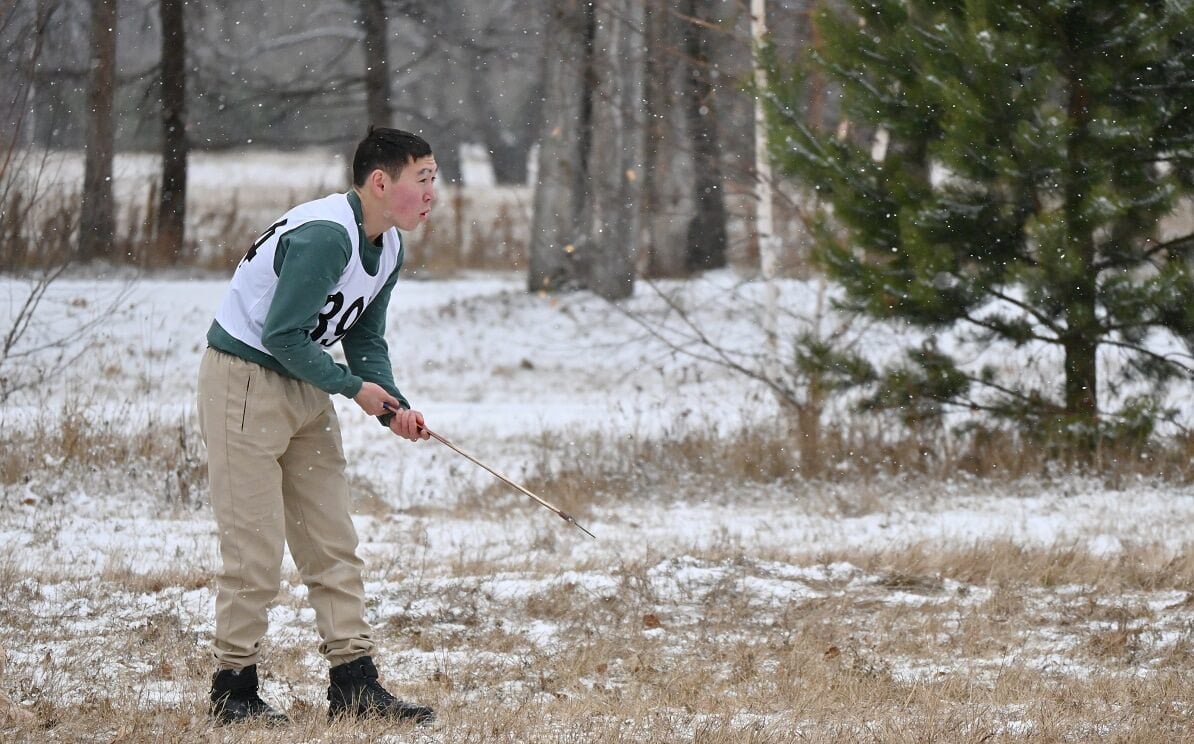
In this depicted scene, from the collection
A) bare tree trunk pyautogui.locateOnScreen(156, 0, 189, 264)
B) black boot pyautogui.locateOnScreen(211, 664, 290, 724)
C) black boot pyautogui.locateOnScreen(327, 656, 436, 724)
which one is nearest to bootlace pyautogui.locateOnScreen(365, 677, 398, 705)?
black boot pyautogui.locateOnScreen(327, 656, 436, 724)

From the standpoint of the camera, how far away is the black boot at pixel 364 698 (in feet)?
14.1

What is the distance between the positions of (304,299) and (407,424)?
0.53 m

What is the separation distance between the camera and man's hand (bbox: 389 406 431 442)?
14.1 ft

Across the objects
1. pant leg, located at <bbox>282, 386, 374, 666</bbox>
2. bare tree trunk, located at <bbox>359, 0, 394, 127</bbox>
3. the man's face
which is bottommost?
pant leg, located at <bbox>282, 386, 374, 666</bbox>

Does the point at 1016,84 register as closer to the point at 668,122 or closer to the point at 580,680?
the point at 580,680

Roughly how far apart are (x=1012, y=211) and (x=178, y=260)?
1414cm

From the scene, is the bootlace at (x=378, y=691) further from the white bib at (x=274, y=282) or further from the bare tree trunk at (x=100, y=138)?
the bare tree trunk at (x=100, y=138)

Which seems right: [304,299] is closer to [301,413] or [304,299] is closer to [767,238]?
[301,413]

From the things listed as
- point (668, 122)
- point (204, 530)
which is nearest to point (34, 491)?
point (204, 530)

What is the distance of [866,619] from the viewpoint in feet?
19.5

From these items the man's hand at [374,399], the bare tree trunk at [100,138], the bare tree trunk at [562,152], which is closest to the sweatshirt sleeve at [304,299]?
the man's hand at [374,399]

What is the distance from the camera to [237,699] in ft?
14.1

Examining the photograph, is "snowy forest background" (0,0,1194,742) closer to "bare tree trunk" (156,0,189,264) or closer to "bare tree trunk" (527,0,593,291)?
"bare tree trunk" (527,0,593,291)

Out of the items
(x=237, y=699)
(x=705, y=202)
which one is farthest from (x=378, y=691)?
(x=705, y=202)
